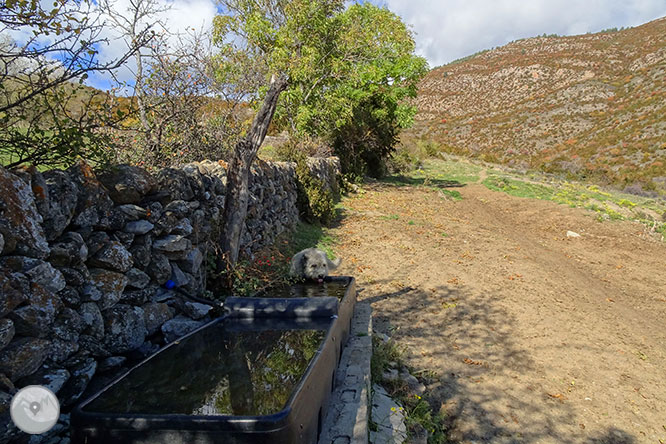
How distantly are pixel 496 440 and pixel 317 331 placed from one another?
195 centimetres

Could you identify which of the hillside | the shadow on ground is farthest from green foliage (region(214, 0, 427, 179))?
the hillside

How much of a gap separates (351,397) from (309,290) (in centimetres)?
211

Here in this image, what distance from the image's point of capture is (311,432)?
8.26 ft

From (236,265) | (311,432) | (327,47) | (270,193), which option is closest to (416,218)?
(270,193)

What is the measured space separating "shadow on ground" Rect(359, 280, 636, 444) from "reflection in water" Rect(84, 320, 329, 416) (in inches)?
71.1

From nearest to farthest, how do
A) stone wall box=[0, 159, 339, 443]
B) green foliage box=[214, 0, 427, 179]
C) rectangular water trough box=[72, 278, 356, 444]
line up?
1. rectangular water trough box=[72, 278, 356, 444]
2. stone wall box=[0, 159, 339, 443]
3. green foliage box=[214, 0, 427, 179]

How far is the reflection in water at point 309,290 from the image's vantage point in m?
5.02

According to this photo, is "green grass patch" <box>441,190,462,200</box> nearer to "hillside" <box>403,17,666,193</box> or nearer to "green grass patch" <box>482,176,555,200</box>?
"green grass patch" <box>482,176,555,200</box>

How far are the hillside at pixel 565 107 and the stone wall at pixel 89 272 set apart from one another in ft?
92.6

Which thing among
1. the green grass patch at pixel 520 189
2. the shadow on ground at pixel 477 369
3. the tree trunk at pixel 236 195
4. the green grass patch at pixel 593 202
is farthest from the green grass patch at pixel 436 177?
the tree trunk at pixel 236 195

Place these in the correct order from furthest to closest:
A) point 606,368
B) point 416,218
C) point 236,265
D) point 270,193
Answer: point 416,218
point 270,193
point 606,368
point 236,265

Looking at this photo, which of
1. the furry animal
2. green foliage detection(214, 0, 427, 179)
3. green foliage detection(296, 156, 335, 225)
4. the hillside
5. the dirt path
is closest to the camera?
the dirt path

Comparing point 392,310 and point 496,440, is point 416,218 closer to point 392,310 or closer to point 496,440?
point 392,310

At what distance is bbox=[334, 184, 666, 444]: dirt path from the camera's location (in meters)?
4.32
